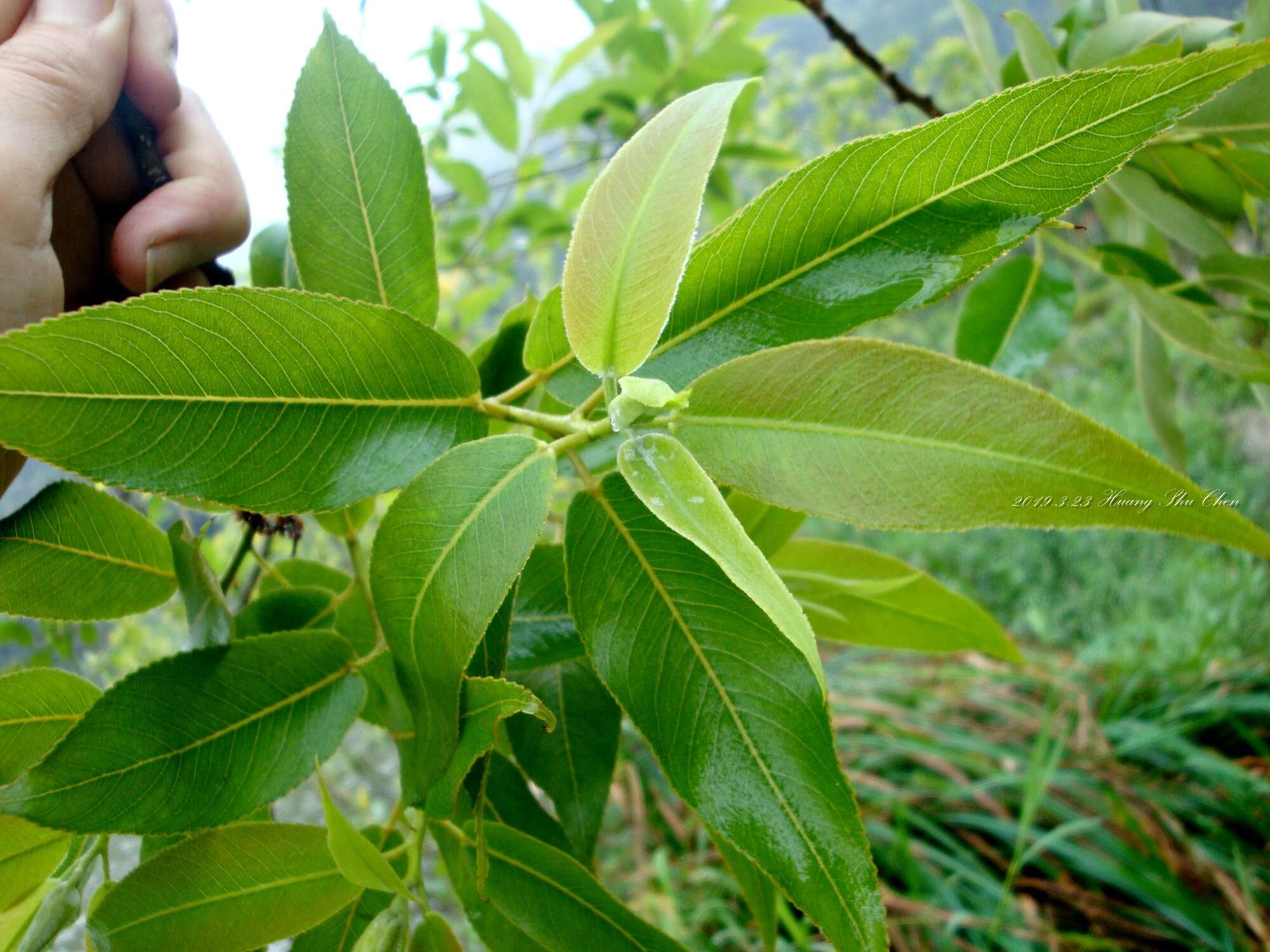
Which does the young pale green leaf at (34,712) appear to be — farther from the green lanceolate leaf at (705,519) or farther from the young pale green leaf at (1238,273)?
the young pale green leaf at (1238,273)

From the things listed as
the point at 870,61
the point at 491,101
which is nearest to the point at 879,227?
the point at 870,61

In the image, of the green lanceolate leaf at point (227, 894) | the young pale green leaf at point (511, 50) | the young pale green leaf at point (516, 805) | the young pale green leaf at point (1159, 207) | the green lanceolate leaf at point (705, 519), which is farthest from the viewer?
the young pale green leaf at point (511, 50)

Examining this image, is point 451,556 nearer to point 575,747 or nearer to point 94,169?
point 575,747

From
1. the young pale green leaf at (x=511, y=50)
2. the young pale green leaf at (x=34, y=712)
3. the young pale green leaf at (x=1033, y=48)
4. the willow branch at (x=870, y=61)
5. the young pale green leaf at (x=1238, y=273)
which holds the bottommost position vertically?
the young pale green leaf at (x=34, y=712)

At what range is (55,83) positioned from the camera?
15.6 inches

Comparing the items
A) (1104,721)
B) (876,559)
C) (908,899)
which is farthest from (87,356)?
(1104,721)

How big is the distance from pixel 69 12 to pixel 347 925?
52cm

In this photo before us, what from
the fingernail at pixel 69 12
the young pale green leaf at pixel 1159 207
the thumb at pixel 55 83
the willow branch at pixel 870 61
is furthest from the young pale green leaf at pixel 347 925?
the willow branch at pixel 870 61

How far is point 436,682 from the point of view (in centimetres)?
32

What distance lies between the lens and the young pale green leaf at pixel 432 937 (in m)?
0.39

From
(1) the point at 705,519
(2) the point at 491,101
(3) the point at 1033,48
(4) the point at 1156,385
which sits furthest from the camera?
(2) the point at 491,101

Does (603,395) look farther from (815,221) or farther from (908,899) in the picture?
(908,899)

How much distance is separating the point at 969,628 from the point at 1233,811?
67.2 inches

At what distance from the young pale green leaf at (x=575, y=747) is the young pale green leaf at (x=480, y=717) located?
12 centimetres
